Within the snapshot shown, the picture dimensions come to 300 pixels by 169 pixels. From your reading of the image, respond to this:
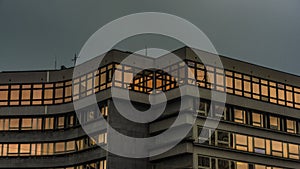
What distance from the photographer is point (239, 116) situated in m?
73.3

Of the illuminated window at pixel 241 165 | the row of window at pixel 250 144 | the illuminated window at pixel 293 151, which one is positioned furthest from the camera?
the illuminated window at pixel 293 151

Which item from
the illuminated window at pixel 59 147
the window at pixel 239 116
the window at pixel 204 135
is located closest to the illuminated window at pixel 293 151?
the window at pixel 239 116

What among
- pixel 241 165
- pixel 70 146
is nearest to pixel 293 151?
pixel 241 165

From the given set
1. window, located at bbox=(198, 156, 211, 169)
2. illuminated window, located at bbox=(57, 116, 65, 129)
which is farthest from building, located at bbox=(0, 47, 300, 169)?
window, located at bbox=(198, 156, 211, 169)

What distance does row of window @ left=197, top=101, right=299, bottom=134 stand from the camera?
71500 millimetres

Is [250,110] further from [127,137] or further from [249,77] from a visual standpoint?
[127,137]

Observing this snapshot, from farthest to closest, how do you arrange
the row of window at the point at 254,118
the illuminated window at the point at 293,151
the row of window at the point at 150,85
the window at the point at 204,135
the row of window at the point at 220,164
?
the illuminated window at the point at 293,151 → the row of window at the point at 150,85 → the row of window at the point at 254,118 → the window at the point at 204,135 → the row of window at the point at 220,164

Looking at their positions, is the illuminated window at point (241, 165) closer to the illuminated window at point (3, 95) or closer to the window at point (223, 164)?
the window at point (223, 164)

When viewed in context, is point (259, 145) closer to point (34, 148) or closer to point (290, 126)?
point (290, 126)

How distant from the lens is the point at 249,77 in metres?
75.8

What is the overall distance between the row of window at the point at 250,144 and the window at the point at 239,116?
1.79m

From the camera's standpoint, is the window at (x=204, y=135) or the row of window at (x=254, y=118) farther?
the row of window at (x=254, y=118)

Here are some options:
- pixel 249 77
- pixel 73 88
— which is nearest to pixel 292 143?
pixel 249 77

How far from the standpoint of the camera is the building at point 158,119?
69.8m
